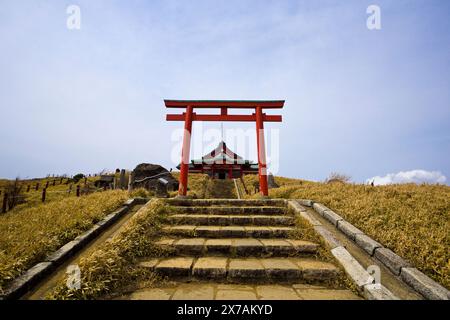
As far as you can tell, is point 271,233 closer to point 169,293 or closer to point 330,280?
point 330,280

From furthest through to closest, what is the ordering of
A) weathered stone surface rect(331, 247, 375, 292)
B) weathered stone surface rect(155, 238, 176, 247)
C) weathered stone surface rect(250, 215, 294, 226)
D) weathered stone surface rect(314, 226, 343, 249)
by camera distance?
weathered stone surface rect(250, 215, 294, 226) → weathered stone surface rect(155, 238, 176, 247) → weathered stone surface rect(314, 226, 343, 249) → weathered stone surface rect(331, 247, 375, 292)

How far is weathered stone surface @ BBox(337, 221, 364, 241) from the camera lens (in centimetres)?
403

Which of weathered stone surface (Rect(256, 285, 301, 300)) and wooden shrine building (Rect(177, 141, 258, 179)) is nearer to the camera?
weathered stone surface (Rect(256, 285, 301, 300))

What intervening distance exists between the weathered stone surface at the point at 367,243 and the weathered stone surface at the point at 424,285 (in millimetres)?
554

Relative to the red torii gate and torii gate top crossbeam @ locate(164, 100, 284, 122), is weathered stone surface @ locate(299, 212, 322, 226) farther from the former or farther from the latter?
torii gate top crossbeam @ locate(164, 100, 284, 122)

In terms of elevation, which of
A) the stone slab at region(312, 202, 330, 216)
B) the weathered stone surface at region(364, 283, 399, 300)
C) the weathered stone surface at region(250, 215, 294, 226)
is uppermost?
the stone slab at region(312, 202, 330, 216)

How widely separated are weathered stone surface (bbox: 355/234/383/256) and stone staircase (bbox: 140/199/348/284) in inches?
28.8

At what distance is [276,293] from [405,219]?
3094mm

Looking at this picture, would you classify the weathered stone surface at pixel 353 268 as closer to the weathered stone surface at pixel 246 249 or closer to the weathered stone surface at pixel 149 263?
the weathered stone surface at pixel 246 249

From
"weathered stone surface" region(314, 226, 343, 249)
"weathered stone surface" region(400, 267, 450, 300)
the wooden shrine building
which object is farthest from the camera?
the wooden shrine building

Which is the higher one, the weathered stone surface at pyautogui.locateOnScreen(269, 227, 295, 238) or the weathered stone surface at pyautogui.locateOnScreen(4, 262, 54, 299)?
the weathered stone surface at pyautogui.locateOnScreen(269, 227, 295, 238)

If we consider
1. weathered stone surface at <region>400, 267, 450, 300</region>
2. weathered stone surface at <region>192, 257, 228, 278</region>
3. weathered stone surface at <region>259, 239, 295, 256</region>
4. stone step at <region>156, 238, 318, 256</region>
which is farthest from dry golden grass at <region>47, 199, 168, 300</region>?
weathered stone surface at <region>400, 267, 450, 300</region>

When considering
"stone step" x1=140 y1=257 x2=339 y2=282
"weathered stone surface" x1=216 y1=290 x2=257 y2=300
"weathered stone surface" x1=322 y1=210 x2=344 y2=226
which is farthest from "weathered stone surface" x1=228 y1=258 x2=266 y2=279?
"weathered stone surface" x1=322 y1=210 x2=344 y2=226

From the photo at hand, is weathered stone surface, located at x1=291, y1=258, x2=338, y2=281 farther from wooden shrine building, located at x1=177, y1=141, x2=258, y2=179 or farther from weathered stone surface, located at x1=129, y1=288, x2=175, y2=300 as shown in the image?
wooden shrine building, located at x1=177, y1=141, x2=258, y2=179
